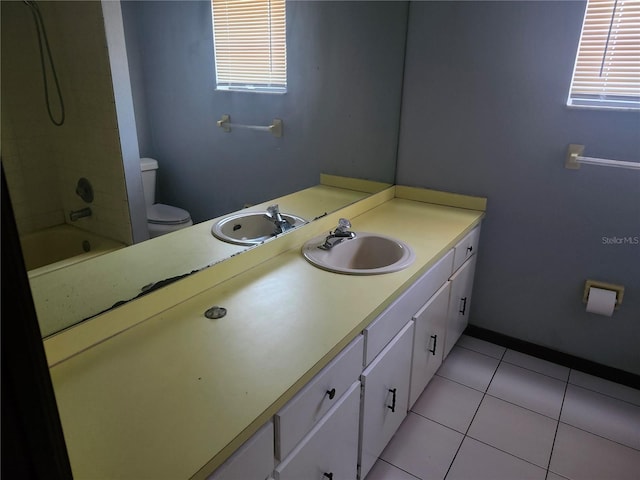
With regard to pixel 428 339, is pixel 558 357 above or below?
below

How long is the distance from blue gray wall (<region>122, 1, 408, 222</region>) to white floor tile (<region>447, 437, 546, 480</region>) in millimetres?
1297

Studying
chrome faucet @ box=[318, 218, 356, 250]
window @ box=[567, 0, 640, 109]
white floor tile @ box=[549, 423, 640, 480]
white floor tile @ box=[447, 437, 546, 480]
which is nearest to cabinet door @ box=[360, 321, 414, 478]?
white floor tile @ box=[447, 437, 546, 480]

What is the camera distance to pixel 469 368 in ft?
7.65

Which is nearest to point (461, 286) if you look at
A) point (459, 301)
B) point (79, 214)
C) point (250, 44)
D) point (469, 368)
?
point (459, 301)

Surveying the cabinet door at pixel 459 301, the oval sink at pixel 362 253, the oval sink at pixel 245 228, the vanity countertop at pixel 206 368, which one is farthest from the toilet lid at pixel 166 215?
the cabinet door at pixel 459 301

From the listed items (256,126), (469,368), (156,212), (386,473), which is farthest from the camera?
(469,368)

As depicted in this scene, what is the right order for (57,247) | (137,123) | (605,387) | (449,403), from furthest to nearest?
(605,387) → (449,403) → (137,123) → (57,247)

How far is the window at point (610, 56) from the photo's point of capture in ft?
6.02

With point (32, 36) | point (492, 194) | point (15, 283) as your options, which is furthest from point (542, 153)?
point (15, 283)

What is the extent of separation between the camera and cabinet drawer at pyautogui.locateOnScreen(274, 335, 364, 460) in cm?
99

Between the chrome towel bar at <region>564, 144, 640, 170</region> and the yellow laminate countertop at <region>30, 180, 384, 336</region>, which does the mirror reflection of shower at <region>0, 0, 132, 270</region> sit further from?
the chrome towel bar at <region>564, 144, 640, 170</region>

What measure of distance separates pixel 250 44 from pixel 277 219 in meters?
0.63

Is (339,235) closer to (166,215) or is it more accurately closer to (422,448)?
(166,215)

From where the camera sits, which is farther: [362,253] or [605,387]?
[605,387]
